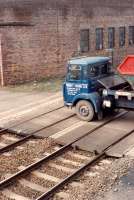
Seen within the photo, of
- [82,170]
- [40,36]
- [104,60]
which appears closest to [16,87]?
[40,36]

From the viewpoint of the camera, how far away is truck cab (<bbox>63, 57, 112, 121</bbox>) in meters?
15.2

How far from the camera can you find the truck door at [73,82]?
15391 millimetres

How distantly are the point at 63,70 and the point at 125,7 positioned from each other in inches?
349

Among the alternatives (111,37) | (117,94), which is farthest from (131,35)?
(117,94)

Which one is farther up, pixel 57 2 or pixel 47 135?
pixel 57 2

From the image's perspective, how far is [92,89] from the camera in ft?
50.5

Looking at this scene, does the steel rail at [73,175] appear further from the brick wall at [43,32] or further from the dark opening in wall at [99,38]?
the dark opening in wall at [99,38]

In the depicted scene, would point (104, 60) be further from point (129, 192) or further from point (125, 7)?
point (125, 7)

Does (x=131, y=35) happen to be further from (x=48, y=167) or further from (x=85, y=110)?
(x=48, y=167)

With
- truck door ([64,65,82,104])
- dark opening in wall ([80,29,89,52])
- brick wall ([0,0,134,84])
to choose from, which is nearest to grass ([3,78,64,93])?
brick wall ([0,0,134,84])

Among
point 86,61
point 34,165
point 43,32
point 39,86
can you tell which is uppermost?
point 43,32

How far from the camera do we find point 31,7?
2388 centimetres

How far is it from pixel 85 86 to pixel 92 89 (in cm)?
32

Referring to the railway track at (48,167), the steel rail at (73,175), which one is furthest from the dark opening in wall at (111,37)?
the railway track at (48,167)
